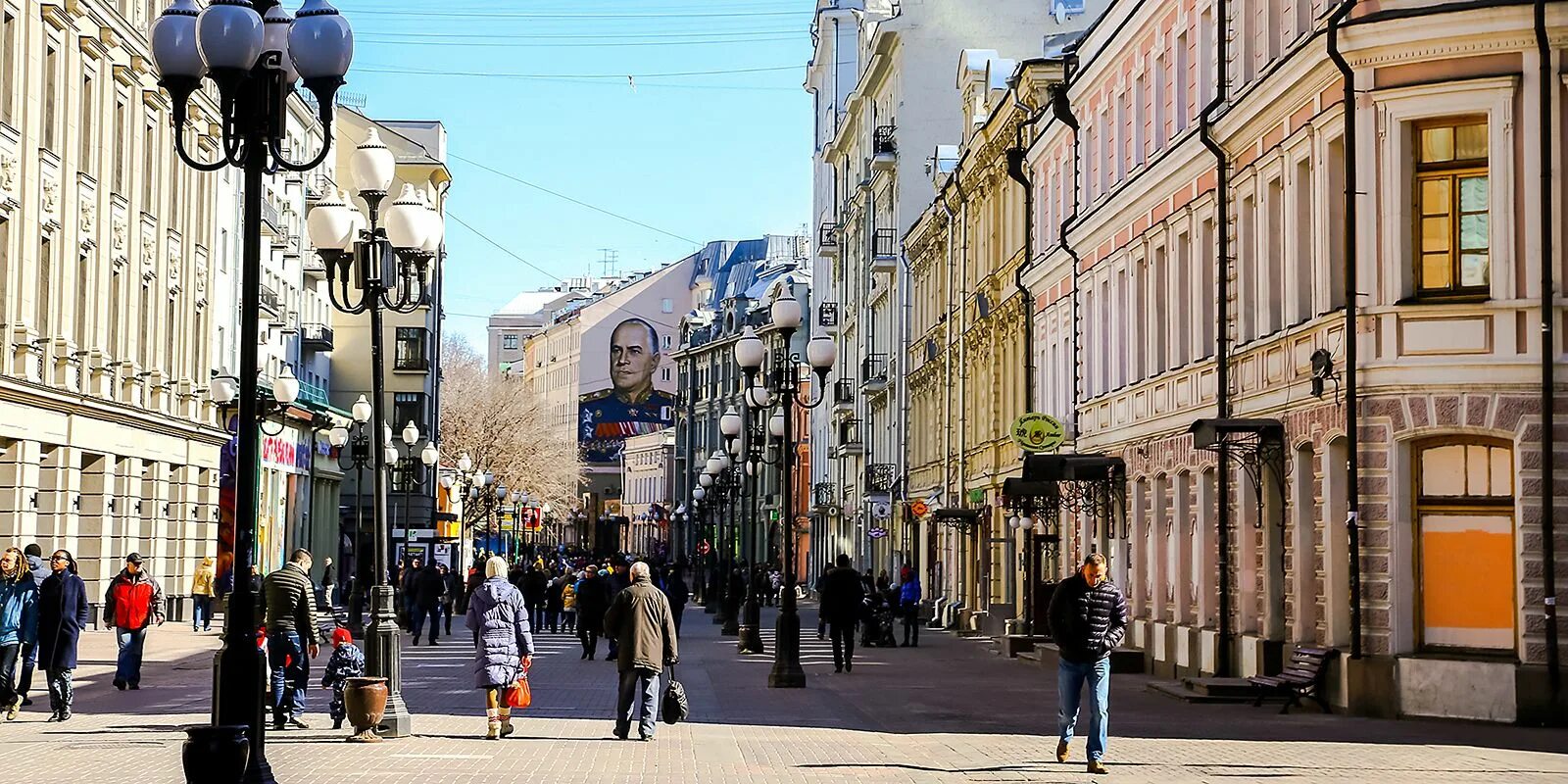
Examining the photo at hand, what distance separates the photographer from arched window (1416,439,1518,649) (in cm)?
2102

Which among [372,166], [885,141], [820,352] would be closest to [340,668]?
[372,166]

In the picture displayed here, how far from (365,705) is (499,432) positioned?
88.3 metres

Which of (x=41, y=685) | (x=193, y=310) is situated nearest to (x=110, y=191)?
(x=193, y=310)

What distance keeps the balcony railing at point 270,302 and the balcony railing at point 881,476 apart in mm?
18695

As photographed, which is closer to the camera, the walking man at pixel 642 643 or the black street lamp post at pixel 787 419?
the walking man at pixel 642 643

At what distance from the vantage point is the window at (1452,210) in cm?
2120

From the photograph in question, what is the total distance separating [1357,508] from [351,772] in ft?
35.9

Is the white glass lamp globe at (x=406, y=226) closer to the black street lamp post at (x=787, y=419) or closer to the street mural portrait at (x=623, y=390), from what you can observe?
the black street lamp post at (x=787, y=419)

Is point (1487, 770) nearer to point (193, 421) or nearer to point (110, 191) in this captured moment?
point (110, 191)

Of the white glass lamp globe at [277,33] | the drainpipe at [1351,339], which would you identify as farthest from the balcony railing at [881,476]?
the white glass lamp globe at [277,33]

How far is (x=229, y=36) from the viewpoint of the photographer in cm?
1108

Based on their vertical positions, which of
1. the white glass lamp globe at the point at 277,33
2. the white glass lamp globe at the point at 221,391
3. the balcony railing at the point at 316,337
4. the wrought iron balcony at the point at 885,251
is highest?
the wrought iron balcony at the point at 885,251

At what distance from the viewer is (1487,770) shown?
15922 mm

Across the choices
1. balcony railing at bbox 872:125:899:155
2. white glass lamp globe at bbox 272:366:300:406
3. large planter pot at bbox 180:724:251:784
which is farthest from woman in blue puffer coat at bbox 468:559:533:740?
balcony railing at bbox 872:125:899:155
